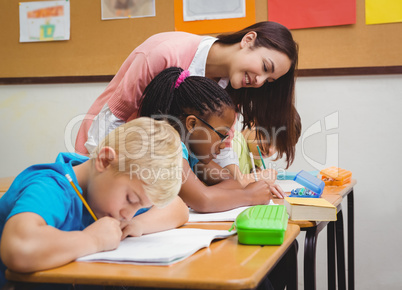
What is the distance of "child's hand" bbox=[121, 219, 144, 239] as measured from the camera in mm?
917

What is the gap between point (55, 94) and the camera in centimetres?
274

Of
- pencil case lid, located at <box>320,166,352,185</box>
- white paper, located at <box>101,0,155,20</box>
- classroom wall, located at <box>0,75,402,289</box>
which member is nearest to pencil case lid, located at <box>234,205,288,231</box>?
pencil case lid, located at <box>320,166,352,185</box>

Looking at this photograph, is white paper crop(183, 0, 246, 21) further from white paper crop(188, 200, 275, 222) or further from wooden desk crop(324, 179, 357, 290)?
white paper crop(188, 200, 275, 222)

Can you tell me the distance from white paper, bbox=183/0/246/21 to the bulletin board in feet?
0.27

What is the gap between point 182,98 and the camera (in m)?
1.35

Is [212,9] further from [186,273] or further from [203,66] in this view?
[186,273]

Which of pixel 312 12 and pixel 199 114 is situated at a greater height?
pixel 312 12

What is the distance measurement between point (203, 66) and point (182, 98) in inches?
10.0

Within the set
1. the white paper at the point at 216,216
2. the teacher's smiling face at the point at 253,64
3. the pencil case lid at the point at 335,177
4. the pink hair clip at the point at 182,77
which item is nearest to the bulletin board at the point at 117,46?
the pencil case lid at the point at 335,177

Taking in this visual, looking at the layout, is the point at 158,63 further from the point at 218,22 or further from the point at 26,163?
the point at 26,163

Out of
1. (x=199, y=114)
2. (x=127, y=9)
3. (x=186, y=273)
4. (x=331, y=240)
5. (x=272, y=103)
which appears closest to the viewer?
(x=186, y=273)

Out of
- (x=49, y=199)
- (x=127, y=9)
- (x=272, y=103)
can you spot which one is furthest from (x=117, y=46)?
(x=49, y=199)

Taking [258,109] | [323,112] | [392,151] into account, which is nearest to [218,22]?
[323,112]

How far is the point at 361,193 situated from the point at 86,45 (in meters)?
1.74
